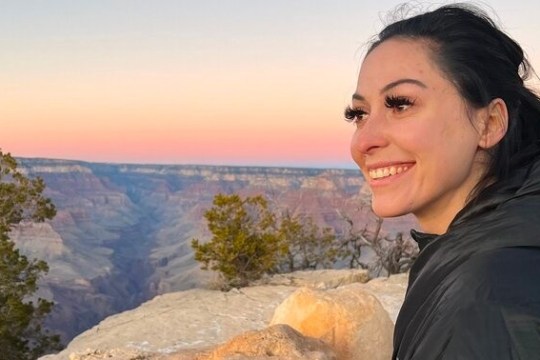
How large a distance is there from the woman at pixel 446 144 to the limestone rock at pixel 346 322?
385 centimetres

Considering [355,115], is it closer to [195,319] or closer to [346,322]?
[346,322]

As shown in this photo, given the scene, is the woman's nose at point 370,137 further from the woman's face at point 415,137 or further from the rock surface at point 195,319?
the rock surface at point 195,319

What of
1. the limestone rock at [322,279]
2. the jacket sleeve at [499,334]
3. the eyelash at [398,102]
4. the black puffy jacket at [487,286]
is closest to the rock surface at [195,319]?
the limestone rock at [322,279]

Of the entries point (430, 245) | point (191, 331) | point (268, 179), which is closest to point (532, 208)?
point (430, 245)

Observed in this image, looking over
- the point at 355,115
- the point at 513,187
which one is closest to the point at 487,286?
the point at 513,187

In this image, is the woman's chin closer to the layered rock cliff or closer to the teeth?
the teeth

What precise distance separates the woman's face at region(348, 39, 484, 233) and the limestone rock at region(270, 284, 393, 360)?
3874 mm

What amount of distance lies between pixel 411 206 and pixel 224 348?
10.3 feet

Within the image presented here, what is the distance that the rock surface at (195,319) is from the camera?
8898mm

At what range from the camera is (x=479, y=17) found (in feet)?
5.16

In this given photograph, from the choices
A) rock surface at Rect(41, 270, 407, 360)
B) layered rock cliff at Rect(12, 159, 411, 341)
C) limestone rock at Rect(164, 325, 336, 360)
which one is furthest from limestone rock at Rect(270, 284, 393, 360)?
layered rock cliff at Rect(12, 159, 411, 341)

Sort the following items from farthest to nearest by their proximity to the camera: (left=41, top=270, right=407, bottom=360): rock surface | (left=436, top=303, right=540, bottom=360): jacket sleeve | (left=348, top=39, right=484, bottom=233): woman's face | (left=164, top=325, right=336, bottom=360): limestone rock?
(left=41, top=270, right=407, bottom=360): rock surface → (left=164, top=325, right=336, bottom=360): limestone rock → (left=348, top=39, right=484, bottom=233): woman's face → (left=436, top=303, right=540, bottom=360): jacket sleeve

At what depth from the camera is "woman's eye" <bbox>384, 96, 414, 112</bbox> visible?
1.46 metres

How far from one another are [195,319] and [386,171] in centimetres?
932
